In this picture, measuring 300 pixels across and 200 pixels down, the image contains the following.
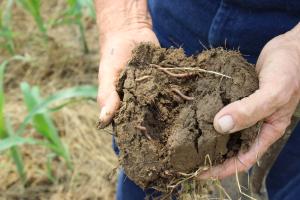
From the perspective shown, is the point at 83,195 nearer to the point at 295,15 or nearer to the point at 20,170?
the point at 20,170

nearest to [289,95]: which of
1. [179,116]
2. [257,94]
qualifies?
[257,94]

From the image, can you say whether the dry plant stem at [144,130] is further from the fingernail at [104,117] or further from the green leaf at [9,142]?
the green leaf at [9,142]

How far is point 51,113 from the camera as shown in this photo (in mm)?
2406

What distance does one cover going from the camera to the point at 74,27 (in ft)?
9.90

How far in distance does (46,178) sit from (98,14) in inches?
37.2

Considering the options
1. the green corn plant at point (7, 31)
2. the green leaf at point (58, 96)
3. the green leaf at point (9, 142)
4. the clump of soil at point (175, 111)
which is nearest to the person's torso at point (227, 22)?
the clump of soil at point (175, 111)

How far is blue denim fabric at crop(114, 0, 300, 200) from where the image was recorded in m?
1.25

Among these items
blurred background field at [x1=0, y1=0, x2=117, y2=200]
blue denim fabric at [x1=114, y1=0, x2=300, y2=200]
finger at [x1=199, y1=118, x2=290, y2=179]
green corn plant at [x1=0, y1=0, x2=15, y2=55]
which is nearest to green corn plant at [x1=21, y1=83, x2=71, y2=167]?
blurred background field at [x1=0, y1=0, x2=117, y2=200]

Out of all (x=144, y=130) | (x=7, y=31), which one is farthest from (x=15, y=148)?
(x=144, y=130)

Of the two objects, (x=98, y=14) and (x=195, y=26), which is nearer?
(x=195, y=26)

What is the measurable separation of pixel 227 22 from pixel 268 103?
0.95ft

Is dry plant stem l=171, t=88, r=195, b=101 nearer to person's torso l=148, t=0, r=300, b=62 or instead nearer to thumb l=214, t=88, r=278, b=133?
thumb l=214, t=88, r=278, b=133

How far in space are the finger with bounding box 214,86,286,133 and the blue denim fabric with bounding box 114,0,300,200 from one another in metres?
0.25

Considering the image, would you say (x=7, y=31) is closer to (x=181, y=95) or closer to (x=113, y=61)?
(x=113, y=61)
